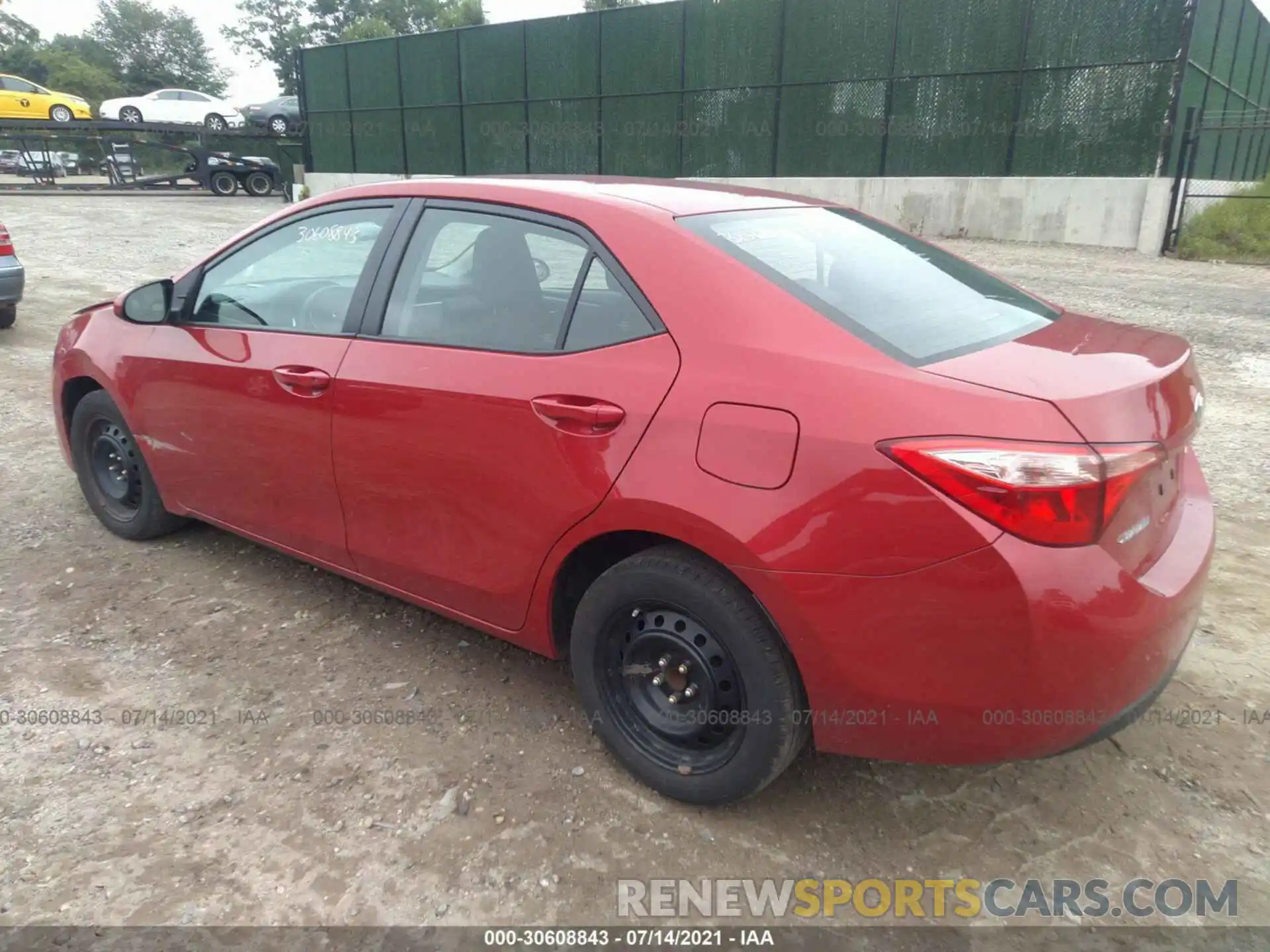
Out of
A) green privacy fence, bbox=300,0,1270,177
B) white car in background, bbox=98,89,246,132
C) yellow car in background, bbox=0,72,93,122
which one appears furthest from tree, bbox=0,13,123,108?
green privacy fence, bbox=300,0,1270,177

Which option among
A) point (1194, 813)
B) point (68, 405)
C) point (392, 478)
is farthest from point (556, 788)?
point (68, 405)

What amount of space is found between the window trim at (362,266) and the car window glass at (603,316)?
0.85 meters

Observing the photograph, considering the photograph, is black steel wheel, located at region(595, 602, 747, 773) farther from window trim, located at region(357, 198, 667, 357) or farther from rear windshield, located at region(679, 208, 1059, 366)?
rear windshield, located at region(679, 208, 1059, 366)

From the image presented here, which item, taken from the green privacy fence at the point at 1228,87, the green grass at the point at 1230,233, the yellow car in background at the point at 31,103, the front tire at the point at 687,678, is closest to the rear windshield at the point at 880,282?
the front tire at the point at 687,678

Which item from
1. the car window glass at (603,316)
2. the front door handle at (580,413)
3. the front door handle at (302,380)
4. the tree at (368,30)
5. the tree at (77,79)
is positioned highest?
the tree at (368,30)

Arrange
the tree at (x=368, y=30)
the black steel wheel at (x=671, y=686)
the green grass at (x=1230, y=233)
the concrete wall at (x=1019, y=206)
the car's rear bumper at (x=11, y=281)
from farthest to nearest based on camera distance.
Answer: the tree at (x=368, y=30) → the concrete wall at (x=1019, y=206) → the green grass at (x=1230, y=233) → the car's rear bumper at (x=11, y=281) → the black steel wheel at (x=671, y=686)

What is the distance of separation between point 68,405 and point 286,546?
1.73 meters

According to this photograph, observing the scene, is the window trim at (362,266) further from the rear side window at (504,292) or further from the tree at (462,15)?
the tree at (462,15)

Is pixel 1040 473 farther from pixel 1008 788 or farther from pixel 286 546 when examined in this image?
pixel 286 546

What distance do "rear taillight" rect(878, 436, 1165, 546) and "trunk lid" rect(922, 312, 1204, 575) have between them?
0.05m

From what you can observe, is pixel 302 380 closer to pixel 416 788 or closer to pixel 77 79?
pixel 416 788

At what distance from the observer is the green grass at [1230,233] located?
1311 cm

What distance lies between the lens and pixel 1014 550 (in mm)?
1800

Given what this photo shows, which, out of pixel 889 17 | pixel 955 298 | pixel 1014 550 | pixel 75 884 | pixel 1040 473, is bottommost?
pixel 75 884
